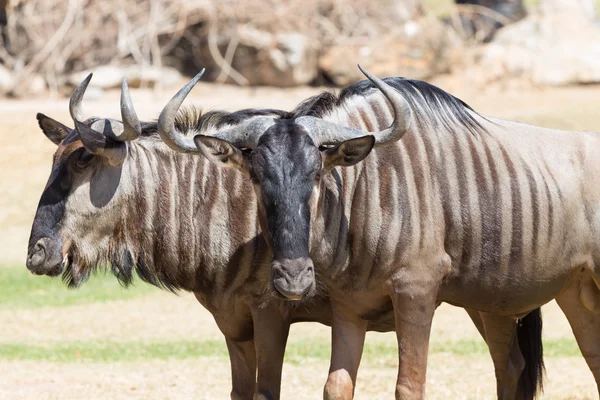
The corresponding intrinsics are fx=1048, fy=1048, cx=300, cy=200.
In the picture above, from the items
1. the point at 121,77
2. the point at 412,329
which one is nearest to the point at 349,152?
the point at 412,329

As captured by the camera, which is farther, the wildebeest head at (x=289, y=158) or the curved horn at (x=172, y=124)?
the curved horn at (x=172, y=124)

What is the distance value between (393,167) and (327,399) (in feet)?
4.57

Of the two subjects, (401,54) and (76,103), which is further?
(401,54)

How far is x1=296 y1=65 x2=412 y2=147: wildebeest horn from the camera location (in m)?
5.73

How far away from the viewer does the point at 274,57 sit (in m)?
28.1

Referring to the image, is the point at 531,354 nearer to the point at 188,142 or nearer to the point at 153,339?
the point at 188,142

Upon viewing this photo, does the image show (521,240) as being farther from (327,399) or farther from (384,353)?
(384,353)

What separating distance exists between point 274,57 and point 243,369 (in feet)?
71.9

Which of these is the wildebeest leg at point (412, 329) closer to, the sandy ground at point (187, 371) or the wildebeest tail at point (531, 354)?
the wildebeest tail at point (531, 354)

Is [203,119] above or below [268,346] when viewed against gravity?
above

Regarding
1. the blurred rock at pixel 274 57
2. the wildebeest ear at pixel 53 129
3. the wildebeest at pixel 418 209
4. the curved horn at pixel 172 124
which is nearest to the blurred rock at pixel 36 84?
the blurred rock at pixel 274 57

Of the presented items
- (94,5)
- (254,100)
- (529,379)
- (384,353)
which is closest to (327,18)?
(254,100)

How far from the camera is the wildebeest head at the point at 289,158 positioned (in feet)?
17.7

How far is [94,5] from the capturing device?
27391mm
